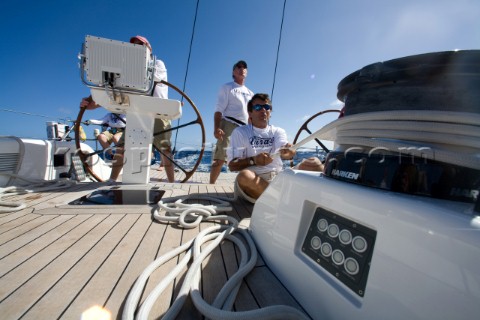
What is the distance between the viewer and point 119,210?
1.21 metres

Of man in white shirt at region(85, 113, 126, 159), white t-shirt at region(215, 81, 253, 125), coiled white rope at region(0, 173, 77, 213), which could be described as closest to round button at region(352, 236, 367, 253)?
coiled white rope at region(0, 173, 77, 213)

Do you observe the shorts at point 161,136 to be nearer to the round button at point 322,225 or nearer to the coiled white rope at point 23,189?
the coiled white rope at point 23,189

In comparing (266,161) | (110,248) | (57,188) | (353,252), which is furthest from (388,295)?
(57,188)

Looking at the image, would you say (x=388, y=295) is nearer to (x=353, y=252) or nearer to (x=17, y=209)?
(x=353, y=252)

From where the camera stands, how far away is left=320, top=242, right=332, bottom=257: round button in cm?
47

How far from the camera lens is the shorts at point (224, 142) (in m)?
2.32

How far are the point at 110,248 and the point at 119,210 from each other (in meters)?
0.45

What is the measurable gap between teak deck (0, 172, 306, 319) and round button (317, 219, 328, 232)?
20cm

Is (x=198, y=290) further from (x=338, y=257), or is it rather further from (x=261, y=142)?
(x=261, y=142)

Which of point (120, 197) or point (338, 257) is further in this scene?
point (120, 197)

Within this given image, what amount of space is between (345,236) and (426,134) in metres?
0.25

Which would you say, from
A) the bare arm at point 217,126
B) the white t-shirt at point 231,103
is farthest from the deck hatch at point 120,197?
the white t-shirt at point 231,103

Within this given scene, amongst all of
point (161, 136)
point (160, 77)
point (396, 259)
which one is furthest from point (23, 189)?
point (396, 259)

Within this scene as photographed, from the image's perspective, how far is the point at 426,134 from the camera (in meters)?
0.42
